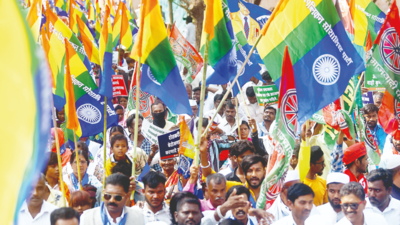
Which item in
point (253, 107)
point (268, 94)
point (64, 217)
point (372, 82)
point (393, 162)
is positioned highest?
point (253, 107)

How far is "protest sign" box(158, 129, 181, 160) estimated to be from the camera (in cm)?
482

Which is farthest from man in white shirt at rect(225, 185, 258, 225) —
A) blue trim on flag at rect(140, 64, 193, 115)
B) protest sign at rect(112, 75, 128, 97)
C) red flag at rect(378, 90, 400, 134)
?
protest sign at rect(112, 75, 128, 97)

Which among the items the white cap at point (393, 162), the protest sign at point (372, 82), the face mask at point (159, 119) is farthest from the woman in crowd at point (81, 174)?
the protest sign at point (372, 82)

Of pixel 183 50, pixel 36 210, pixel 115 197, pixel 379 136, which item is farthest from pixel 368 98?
pixel 36 210

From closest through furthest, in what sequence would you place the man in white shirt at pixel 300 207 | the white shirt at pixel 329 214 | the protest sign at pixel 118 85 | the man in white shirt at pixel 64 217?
the man in white shirt at pixel 64 217
the man in white shirt at pixel 300 207
the white shirt at pixel 329 214
the protest sign at pixel 118 85

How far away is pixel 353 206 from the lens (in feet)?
12.6

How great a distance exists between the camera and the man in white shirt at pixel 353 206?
12.6 ft

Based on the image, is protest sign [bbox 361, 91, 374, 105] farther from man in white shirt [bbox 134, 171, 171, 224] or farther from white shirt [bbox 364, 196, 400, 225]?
man in white shirt [bbox 134, 171, 171, 224]

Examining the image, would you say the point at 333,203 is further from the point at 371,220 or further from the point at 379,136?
the point at 379,136

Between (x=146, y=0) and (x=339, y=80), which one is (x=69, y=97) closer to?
(x=146, y=0)

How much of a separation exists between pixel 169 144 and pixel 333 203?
1.76m

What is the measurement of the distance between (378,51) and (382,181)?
165 cm

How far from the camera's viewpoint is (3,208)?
665mm

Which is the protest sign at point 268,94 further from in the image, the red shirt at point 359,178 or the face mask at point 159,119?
the red shirt at point 359,178
